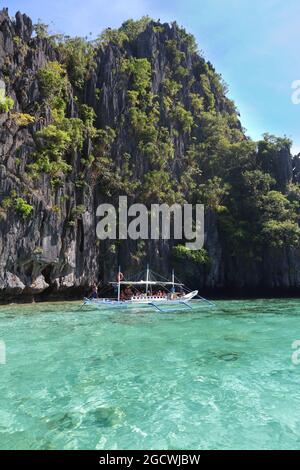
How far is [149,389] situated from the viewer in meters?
9.22

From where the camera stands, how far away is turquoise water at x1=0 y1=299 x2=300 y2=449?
689 centimetres

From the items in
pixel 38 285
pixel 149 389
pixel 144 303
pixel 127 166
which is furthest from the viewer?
pixel 127 166

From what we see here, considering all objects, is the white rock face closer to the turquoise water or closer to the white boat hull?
the white boat hull

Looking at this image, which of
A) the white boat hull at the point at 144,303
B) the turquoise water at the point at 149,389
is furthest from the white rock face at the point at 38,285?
the turquoise water at the point at 149,389

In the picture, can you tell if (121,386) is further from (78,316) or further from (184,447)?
(78,316)

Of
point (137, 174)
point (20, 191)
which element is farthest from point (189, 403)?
point (137, 174)

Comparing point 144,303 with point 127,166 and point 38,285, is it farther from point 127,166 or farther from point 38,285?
point 127,166

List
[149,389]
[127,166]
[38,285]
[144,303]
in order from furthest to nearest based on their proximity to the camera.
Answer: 1. [127,166]
2. [38,285]
3. [144,303]
4. [149,389]

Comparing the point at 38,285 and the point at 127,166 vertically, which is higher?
the point at 127,166

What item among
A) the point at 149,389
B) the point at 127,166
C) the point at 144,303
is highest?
the point at 127,166

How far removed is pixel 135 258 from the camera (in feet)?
111

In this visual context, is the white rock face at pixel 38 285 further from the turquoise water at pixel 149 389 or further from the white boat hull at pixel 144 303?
the turquoise water at pixel 149 389

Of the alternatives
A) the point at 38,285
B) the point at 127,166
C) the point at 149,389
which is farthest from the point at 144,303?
the point at 149,389

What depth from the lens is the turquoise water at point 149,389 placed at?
689cm
